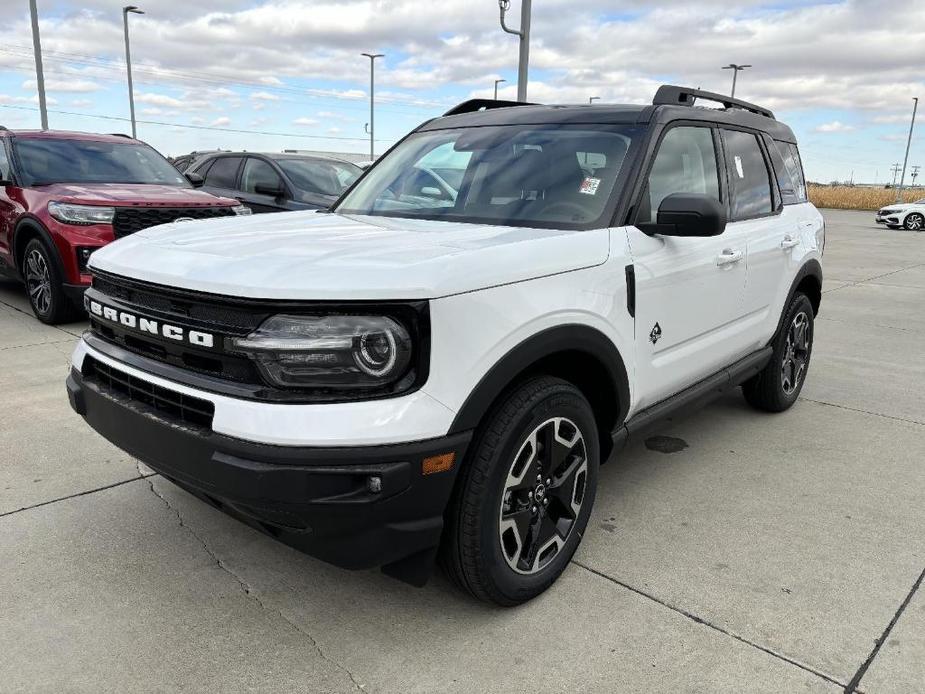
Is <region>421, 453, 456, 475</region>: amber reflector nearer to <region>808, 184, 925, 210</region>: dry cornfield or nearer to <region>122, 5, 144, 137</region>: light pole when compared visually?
<region>122, 5, 144, 137</region>: light pole

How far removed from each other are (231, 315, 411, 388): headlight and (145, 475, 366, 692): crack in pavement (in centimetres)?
92

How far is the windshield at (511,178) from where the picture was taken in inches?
117

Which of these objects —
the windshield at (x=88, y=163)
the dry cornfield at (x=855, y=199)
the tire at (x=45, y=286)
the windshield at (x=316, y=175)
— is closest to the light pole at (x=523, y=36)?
the windshield at (x=316, y=175)

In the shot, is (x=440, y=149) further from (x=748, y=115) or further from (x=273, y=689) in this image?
(x=273, y=689)

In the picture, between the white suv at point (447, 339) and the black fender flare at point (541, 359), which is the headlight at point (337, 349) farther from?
the black fender flare at point (541, 359)

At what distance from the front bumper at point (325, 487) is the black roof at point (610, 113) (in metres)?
1.77

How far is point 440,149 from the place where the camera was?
3697 millimetres

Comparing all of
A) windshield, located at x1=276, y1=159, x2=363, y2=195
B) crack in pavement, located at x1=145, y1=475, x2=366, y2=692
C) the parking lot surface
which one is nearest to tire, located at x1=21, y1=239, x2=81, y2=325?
the parking lot surface

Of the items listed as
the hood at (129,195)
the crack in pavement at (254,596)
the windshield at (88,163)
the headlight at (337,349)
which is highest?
the windshield at (88,163)

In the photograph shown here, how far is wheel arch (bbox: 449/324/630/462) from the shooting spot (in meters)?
2.22

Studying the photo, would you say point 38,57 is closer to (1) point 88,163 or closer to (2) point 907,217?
(1) point 88,163

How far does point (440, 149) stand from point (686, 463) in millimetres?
2104

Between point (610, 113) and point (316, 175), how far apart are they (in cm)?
702

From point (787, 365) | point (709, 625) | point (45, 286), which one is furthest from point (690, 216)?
point (45, 286)
